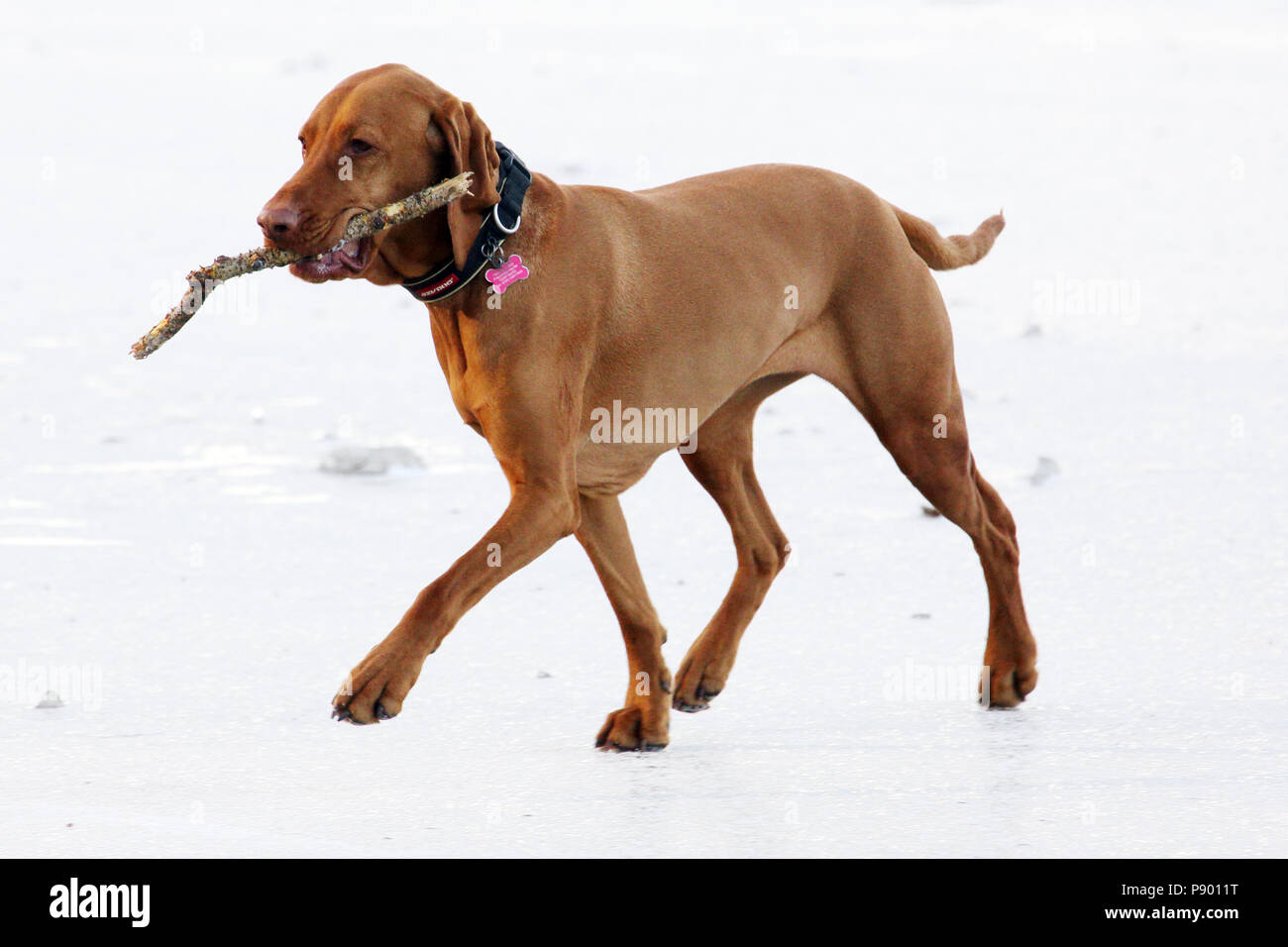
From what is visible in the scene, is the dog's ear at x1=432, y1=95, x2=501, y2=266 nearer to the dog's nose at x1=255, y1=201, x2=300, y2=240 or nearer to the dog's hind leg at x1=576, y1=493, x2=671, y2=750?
the dog's nose at x1=255, y1=201, x2=300, y2=240

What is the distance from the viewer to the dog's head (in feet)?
13.0

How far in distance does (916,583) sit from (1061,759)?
5.41 feet

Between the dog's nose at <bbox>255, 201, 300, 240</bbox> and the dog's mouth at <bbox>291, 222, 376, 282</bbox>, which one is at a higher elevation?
the dog's nose at <bbox>255, 201, 300, 240</bbox>

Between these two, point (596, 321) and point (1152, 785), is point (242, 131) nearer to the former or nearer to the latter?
point (596, 321)

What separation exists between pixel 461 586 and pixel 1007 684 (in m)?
1.74

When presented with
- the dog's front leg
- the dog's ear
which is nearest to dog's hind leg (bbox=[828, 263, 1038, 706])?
the dog's front leg

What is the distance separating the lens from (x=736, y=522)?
535 cm

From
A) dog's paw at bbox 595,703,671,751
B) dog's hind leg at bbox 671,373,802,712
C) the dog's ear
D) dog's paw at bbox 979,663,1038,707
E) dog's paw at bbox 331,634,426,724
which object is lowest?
dog's paw at bbox 595,703,671,751

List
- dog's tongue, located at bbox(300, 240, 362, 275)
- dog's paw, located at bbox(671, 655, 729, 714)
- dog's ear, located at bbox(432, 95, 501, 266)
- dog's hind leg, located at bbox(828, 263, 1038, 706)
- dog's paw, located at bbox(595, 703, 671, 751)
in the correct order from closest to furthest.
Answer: dog's tongue, located at bbox(300, 240, 362, 275) → dog's ear, located at bbox(432, 95, 501, 266) → dog's paw, located at bbox(595, 703, 671, 751) → dog's hind leg, located at bbox(828, 263, 1038, 706) → dog's paw, located at bbox(671, 655, 729, 714)

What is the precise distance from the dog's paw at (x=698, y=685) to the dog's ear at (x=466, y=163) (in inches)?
58.2

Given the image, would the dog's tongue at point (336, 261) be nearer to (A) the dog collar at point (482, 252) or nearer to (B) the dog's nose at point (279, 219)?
(B) the dog's nose at point (279, 219)

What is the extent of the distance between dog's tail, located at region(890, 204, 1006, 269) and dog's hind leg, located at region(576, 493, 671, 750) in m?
1.22

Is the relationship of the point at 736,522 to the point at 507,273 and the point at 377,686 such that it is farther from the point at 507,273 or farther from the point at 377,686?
the point at 377,686
